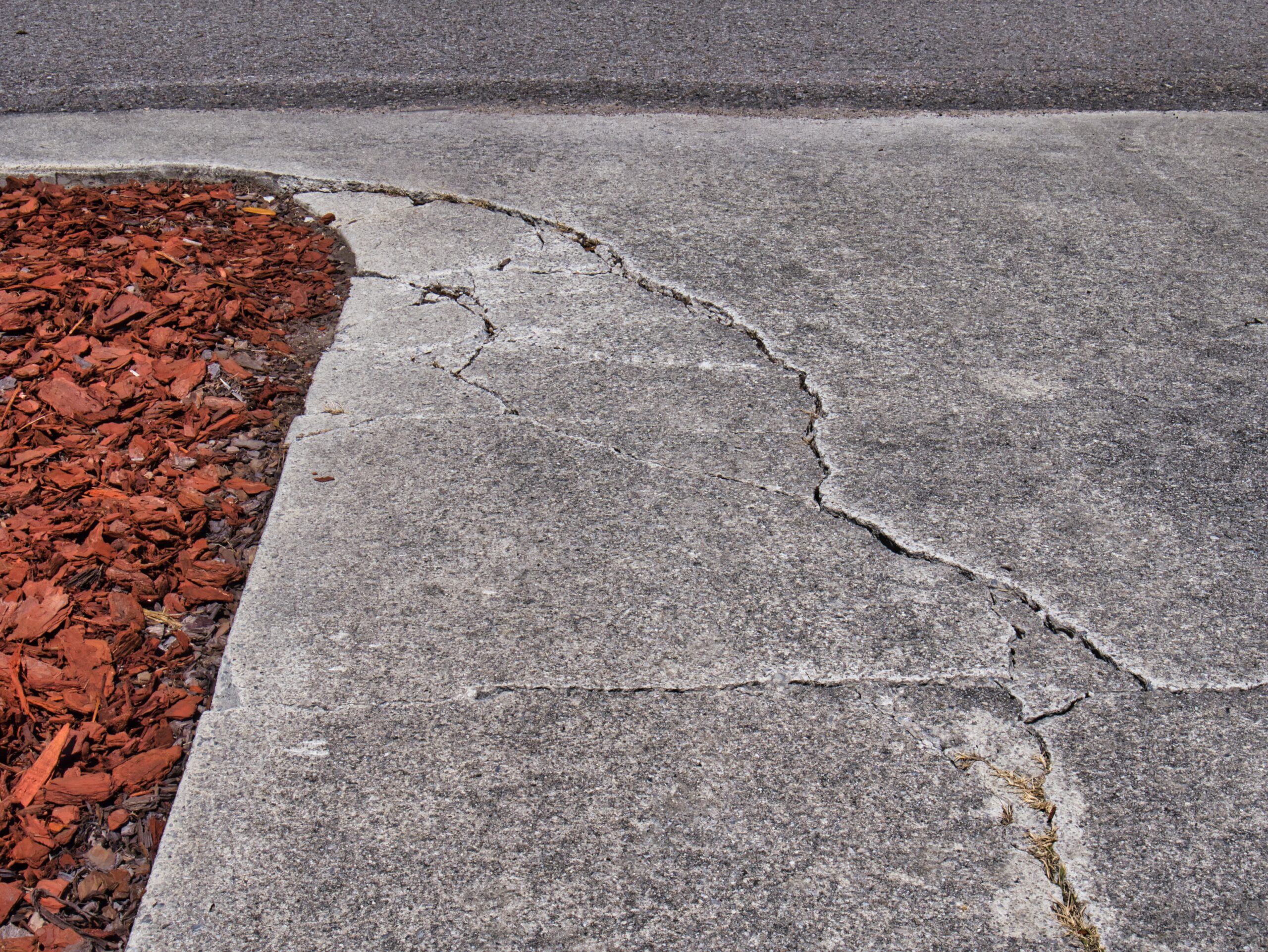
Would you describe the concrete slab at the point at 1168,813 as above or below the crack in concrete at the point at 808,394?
below

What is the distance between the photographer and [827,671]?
220cm

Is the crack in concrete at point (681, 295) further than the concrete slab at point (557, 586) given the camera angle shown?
Yes

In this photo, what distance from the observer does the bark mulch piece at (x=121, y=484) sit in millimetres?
1929

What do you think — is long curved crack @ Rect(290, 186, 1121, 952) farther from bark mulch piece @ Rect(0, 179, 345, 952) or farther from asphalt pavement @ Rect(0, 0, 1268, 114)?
asphalt pavement @ Rect(0, 0, 1268, 114)

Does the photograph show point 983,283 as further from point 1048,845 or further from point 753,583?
point 1048,845

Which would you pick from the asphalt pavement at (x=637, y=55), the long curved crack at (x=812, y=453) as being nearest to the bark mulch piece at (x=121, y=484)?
the long curved crack at (x=812, y=453)

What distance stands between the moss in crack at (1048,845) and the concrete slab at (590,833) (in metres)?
0.03

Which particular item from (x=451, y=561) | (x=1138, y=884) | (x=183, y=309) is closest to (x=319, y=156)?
(x=183, y=309)

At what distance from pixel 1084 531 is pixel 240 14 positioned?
5.24 m

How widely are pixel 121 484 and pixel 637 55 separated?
3720 millimetres

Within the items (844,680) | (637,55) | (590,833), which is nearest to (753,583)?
(844,680)

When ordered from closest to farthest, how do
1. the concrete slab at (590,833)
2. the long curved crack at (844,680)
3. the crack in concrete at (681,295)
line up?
the concrete slab at (590,833) → the long curved crack at (844,680) → the crack in concrete at (681,295)

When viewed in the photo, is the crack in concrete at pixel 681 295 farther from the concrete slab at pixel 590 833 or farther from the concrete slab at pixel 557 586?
the concrete slab at pixel 590 833

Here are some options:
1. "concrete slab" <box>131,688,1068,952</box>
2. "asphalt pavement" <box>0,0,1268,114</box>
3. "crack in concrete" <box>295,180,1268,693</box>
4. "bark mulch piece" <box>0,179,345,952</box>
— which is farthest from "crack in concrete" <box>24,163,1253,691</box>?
"asphalt pavement" <box>0,0,1268,114</box>
